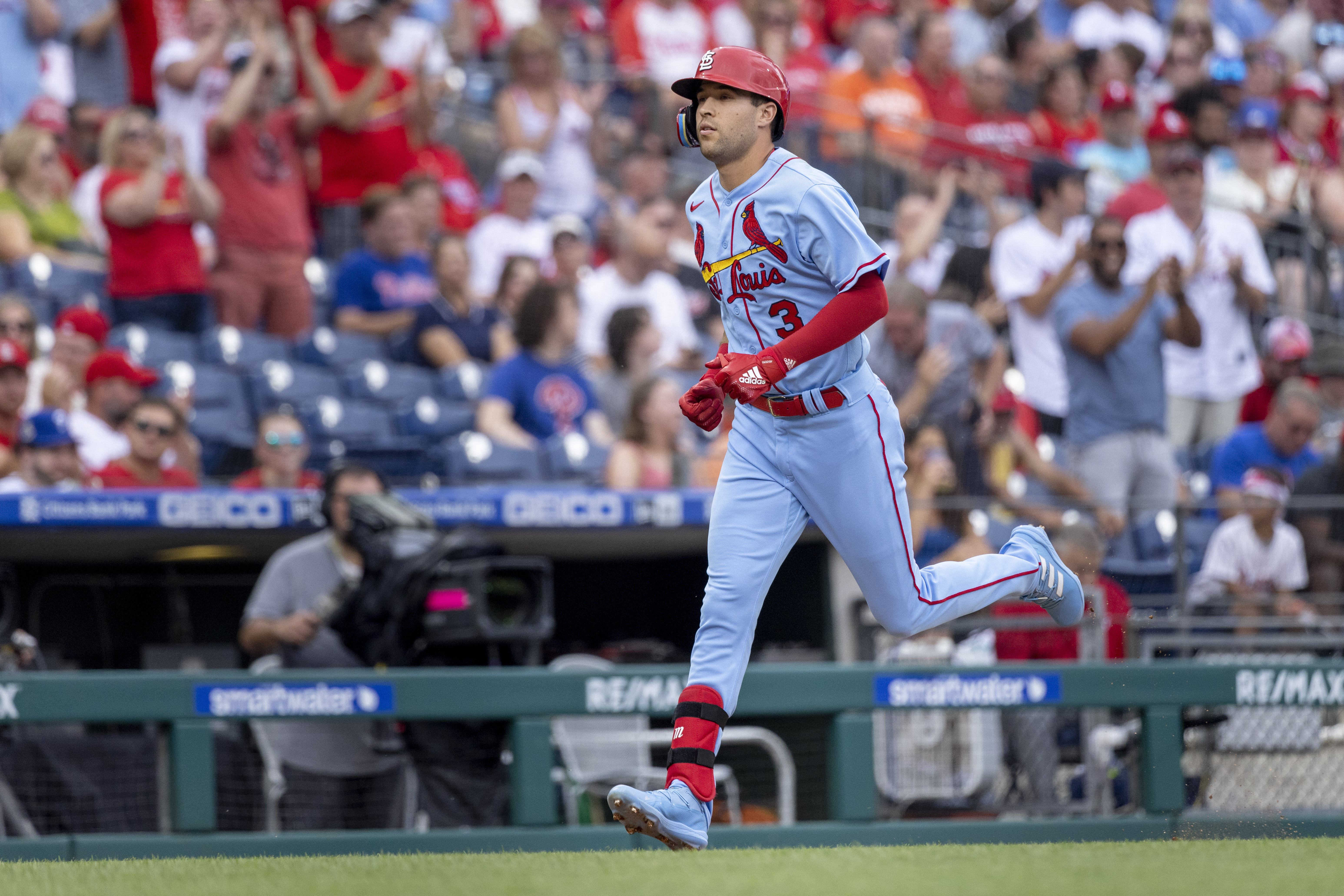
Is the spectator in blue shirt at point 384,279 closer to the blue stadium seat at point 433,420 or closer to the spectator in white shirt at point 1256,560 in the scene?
the blue stadium seat at point 433,420

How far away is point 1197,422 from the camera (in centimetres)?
995

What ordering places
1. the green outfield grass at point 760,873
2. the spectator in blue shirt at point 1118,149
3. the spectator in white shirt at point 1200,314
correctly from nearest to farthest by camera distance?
the green outfield grass at point 760,873
the spectator in white shirt at point 1200,314
the spectator in blue shirt at point 1118,149

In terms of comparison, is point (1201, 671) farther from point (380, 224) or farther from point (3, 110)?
point (3, 110)

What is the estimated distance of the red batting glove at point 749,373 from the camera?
4.02m

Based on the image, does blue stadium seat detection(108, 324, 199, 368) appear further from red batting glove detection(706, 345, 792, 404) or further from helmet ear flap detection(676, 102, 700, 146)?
red batting glove detection(706, 345, 792, 404)

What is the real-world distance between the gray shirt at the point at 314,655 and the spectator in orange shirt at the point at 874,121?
17.2ft

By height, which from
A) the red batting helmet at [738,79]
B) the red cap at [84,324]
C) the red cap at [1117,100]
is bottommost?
the red cap at [84,324]

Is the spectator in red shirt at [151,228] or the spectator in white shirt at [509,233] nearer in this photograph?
the spectator in red shirt at [151,228]

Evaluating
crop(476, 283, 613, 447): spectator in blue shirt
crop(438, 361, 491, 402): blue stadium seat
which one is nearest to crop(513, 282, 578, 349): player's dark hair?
crop(476, 283, 613, 447): spectator in blue shirt

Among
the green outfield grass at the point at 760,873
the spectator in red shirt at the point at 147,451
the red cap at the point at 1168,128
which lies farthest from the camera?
the red cap at the point at 1168,128

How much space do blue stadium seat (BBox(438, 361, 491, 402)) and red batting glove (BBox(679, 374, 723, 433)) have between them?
4610 millimetres

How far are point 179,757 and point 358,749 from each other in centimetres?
73

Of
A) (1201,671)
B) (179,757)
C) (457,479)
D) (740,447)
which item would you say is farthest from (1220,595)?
(179,757)

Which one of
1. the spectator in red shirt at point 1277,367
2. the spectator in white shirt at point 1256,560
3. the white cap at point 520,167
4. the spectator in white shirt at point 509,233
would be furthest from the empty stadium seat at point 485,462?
the spectator in red shirt at point 1277,367
